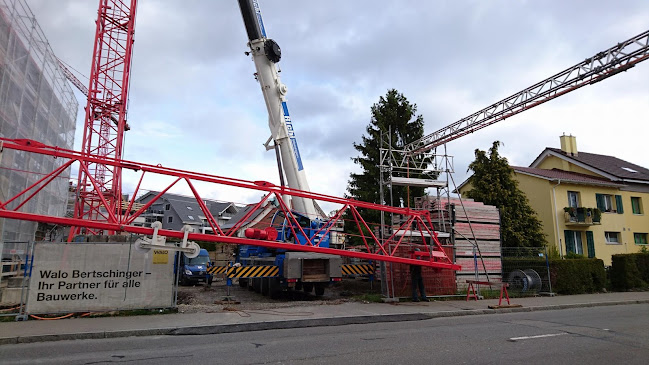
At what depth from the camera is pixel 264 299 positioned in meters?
15.5

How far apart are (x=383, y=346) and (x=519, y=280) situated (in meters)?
11.4

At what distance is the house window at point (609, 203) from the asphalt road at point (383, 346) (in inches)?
841

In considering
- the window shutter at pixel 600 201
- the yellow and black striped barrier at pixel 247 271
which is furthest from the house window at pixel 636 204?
the yellow and black striped barrier at pixel 247 271

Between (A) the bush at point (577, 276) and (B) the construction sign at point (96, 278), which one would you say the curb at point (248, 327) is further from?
(A) the bush at point (577, 276)

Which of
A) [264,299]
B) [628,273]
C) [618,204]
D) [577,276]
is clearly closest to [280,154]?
[264,299]

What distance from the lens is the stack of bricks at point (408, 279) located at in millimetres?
14438

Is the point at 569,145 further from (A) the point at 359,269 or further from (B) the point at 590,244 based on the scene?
(A) the point at 359,269

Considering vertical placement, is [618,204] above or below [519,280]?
above

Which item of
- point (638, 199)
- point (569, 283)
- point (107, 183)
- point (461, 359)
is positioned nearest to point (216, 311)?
point (461, 359)

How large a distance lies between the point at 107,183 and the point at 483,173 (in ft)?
83.1

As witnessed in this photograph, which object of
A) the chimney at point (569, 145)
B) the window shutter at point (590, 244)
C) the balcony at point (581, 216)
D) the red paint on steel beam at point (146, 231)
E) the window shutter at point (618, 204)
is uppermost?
the chimney at point (569, 145)

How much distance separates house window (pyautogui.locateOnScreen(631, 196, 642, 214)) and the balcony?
5244 mm

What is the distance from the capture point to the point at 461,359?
6.75 meters

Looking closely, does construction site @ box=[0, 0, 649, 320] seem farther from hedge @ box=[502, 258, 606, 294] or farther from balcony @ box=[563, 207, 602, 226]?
balcony @ box=[563, 207, 602, 226]
